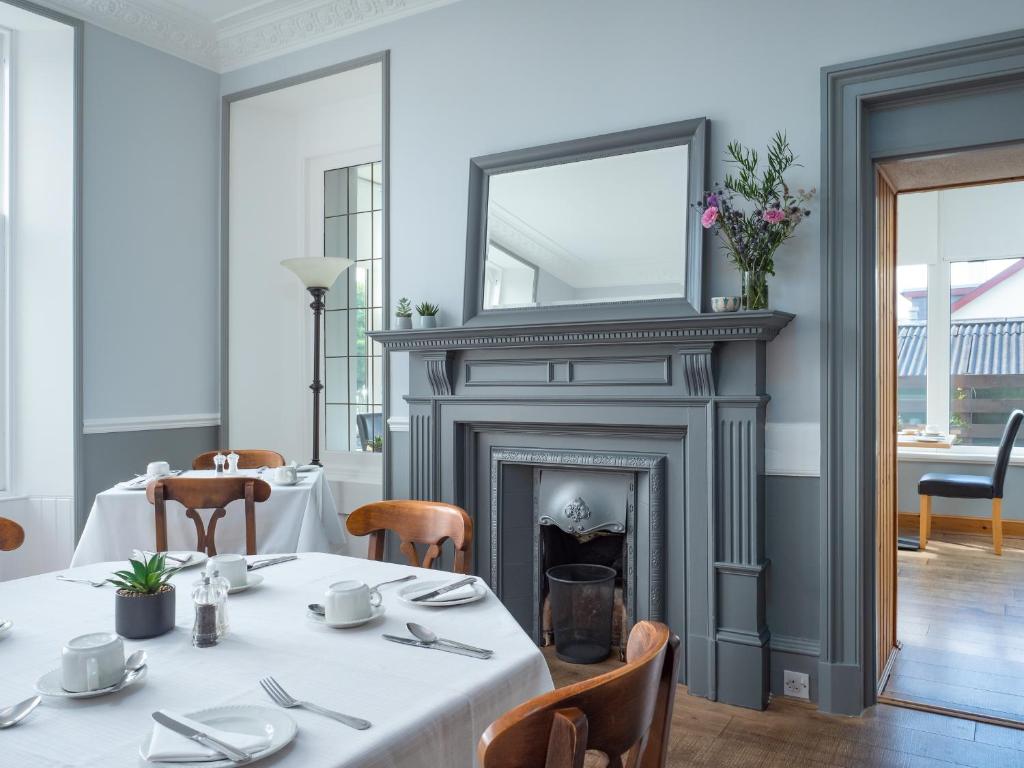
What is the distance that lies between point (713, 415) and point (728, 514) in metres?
0.38

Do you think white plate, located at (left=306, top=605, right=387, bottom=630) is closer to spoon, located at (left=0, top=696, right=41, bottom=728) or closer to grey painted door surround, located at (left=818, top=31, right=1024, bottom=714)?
spoon, located at (left=0, top=696, right=41, bottom=728)

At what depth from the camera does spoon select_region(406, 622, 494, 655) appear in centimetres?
127

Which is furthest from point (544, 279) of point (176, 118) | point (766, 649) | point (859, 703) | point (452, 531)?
point (176, 118)

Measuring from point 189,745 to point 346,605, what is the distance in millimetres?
459

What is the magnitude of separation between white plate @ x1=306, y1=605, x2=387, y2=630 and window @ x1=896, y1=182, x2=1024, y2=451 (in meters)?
5.99

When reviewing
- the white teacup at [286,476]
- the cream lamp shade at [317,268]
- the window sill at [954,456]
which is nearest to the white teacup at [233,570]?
the white teacup at [286,476]

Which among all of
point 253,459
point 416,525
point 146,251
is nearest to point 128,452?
point 253,459

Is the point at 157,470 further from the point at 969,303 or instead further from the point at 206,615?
the point at 969,303

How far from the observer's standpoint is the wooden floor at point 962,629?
9.55 ft

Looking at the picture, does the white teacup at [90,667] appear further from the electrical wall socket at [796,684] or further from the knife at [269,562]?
the electrical wall socket at [796,684]

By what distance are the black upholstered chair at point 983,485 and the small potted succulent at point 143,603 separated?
5394 millimetres

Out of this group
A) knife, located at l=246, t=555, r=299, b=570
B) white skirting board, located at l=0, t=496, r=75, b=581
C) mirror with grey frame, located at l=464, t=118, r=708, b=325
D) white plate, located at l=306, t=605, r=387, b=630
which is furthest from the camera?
white skirting board, located at l=0, t=496, r=75, b=581

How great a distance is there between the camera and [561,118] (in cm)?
335

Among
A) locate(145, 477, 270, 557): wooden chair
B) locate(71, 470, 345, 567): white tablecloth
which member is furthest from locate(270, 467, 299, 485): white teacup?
locate(145, 477, 270, 557): wooden chair
